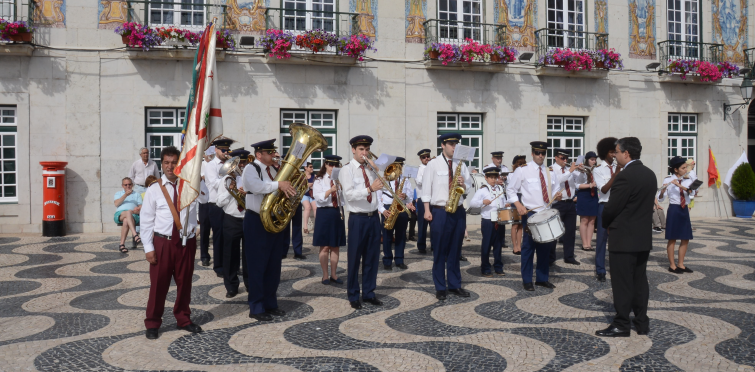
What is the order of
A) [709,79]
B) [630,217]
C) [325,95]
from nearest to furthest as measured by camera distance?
[630,217] < [325,95] < [709,79]

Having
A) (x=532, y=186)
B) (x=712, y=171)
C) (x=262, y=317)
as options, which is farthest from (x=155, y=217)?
(x=712, y=171)

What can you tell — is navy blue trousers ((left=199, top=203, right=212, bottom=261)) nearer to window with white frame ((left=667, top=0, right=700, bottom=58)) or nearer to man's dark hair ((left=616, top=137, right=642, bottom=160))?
man's dark hair ((left=616, top=137, right=642, bottom=160))

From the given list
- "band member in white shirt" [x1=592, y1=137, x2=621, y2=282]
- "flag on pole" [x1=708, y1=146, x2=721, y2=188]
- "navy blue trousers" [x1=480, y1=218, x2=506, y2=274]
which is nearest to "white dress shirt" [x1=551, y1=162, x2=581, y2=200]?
"band member in white shirt" [x1=592, y1=137, x2=621, y2=282]

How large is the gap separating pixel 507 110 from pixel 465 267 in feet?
27.9

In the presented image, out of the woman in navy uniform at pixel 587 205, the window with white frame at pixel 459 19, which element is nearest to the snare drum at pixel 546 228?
the woman in navy uniform at pixel 587 205

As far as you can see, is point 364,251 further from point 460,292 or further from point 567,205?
point 567,205

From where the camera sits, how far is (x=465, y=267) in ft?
32.7

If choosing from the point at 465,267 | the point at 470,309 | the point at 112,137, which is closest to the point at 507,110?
the point at 465,267

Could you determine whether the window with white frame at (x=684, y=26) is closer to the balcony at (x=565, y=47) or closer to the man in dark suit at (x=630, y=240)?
the balcony at (x=565, y=47)

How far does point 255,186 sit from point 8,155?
35.7 ft

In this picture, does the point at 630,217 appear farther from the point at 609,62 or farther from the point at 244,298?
the point at 609,62

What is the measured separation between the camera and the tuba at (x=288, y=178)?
21.6 feet

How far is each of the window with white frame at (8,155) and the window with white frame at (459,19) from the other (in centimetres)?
1058

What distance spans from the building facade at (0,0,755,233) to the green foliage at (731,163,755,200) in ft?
1.91
